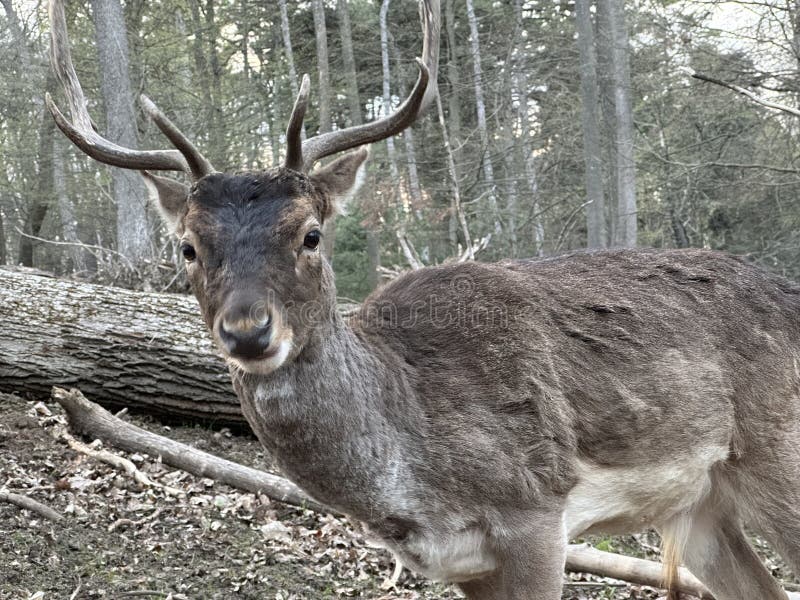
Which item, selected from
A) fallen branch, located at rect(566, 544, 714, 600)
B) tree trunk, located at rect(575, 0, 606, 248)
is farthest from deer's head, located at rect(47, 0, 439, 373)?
tree trunk, located at rect(575, 0, 606, 248)

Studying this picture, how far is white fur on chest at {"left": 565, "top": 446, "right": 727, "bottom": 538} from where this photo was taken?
3.83 m

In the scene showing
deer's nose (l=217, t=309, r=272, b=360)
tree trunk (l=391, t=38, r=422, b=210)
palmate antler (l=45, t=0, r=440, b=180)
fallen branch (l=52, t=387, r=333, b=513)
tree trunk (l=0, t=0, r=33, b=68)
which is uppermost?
tree trunk (l=0, t=0, r=33, b=68)

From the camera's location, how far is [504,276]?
412 cm

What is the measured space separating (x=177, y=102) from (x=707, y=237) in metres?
13.9

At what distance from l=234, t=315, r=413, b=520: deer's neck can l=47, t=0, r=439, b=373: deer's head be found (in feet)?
0.44

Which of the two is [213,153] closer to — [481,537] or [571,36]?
[571,36]

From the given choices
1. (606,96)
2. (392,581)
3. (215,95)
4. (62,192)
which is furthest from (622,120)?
(62,192)

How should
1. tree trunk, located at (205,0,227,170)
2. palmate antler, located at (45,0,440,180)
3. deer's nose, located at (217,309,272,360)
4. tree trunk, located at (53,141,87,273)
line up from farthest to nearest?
tree trunk, located at (53,141,87,273) → tree trunk, located at (205,0,227,170) → palmate antler, located at (45,0,440,180) → deer's nose, located at (217,309,272,360)

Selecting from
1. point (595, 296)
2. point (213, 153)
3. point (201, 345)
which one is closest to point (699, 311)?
point (595, 296)

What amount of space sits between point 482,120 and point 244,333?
1760cm

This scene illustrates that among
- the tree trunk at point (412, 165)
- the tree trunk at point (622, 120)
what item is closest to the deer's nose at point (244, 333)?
the tree trunk at point (622, 120)

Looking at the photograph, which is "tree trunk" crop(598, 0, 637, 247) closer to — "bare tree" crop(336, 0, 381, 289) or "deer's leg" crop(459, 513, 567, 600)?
"bare tree" crop(336, 0, 381, 289)

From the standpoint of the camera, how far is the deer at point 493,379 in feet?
10.9

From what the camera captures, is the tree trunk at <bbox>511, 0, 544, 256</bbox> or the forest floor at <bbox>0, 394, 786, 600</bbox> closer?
the forest floor at <bbox>0, 394, 786, 600</bbox>
